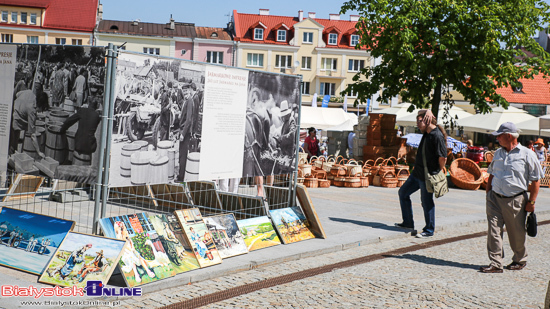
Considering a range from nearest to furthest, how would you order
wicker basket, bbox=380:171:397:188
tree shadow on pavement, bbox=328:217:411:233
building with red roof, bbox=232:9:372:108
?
tree shadow on pavement, bbox=328:217:411:233, wicker basket, bbox=380:171:397:188, building with red roof, bbox=232:9:372:108

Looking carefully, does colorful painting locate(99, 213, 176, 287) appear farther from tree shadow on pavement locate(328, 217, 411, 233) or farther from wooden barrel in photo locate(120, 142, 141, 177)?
tree shadow on pavement locate(328, 217, 411, 233)

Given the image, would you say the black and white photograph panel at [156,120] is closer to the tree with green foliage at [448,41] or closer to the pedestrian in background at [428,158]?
the pedestrian in background at [428,158]

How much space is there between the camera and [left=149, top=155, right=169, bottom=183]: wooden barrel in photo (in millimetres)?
6902

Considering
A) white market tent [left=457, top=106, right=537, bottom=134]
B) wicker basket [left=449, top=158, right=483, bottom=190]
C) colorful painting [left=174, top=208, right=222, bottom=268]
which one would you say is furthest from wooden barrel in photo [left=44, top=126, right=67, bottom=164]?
white market tent [left=457, top=106, right=537, bottom=134]

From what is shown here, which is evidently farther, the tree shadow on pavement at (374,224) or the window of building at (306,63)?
the window of building at (306,63)

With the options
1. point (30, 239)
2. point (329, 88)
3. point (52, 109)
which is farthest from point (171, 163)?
point (329, 88)

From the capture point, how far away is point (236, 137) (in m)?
7.99

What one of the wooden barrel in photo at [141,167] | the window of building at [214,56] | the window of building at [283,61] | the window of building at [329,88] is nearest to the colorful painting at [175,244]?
the wooden barrel in photo at [141,167]

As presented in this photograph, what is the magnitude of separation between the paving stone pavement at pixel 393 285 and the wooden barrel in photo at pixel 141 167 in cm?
132

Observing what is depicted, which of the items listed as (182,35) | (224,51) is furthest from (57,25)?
(224,51)

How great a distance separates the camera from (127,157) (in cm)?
659

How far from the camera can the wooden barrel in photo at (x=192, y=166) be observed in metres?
7.31

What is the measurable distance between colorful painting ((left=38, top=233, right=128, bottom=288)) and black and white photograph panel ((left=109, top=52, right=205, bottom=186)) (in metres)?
0.70

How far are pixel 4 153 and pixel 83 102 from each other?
4.51ft
